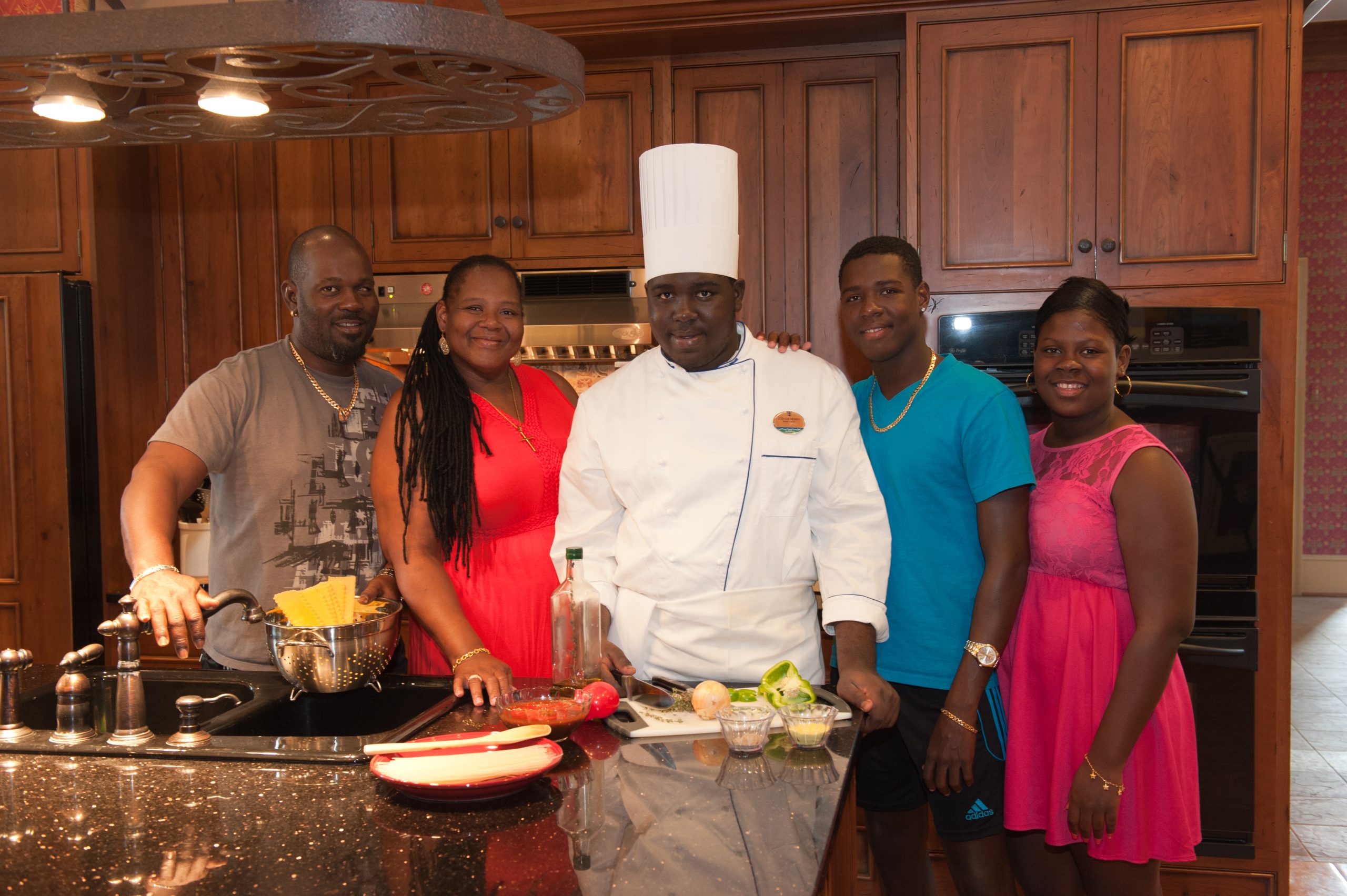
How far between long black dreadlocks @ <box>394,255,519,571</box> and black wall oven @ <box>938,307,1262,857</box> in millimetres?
1789

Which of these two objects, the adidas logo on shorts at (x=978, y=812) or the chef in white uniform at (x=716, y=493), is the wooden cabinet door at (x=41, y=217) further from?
the adidas logo on shorts at (x=978, y=812)

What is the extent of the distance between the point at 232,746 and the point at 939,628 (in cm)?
118

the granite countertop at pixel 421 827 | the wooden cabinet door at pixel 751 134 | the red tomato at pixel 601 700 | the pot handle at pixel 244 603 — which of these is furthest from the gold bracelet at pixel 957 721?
the wooden cabinet door at pixel 751 134

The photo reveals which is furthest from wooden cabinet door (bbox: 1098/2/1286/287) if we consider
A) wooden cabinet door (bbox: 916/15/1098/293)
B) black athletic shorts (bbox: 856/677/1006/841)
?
black athletic shorts (bbox: 856/677/1006/841)

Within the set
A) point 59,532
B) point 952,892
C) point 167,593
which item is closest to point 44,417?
point 59,532

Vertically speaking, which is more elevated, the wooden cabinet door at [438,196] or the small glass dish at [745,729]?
the wooden cabinet door at [438,196]

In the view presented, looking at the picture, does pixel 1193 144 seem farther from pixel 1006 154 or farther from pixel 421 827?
pixel 421 827

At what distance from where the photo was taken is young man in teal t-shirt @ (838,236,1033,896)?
171 centimetres

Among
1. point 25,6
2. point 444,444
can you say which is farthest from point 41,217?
point 444,444

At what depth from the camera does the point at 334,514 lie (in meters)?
2.06

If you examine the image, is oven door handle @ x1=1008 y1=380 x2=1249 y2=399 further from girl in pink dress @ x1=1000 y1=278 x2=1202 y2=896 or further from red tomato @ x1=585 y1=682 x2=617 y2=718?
red tomato @ x1=585 y1=682 x2=617 y2=718

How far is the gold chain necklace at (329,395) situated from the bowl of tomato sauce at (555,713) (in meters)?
1.00

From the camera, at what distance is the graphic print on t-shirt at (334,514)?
202 cm

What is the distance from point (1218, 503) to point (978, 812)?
1.35 m
